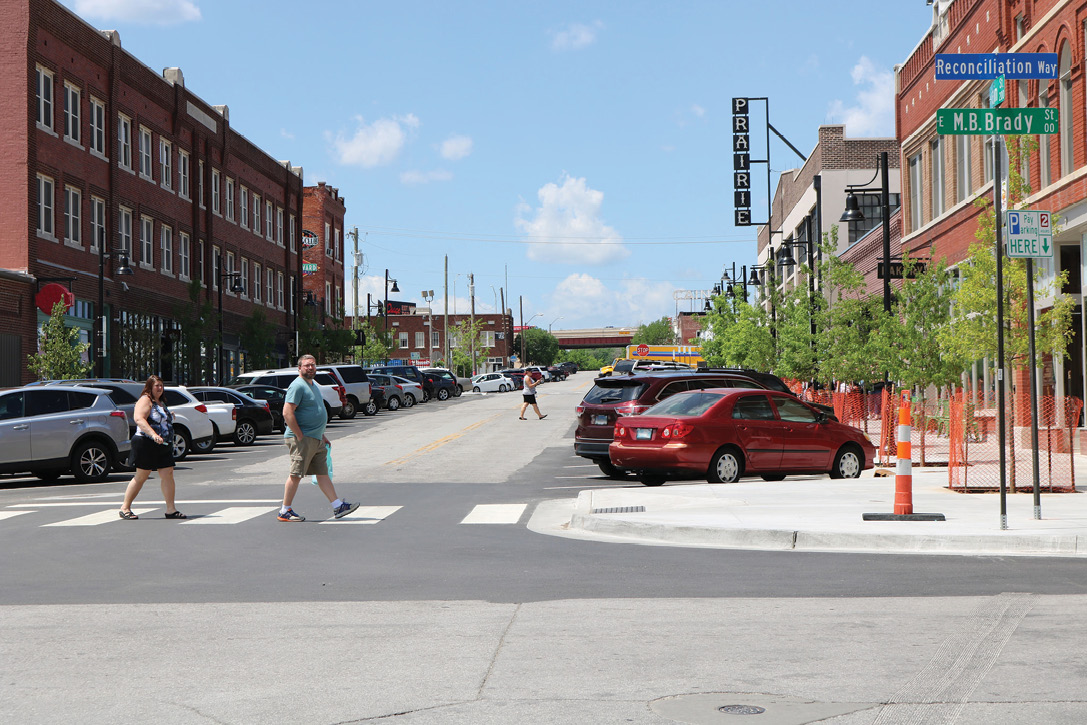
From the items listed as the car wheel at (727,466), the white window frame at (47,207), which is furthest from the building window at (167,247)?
the car wheel at (727,466)

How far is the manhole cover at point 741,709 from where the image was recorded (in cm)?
580

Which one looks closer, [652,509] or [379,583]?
[379,583]

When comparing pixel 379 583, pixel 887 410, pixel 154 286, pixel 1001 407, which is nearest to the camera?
pixel 379 583

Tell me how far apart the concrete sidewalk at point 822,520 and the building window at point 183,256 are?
35.1m

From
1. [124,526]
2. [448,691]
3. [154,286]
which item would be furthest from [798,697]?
[154,286]

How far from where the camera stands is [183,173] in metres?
49.5

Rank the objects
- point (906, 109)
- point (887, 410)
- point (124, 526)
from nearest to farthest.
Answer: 1. point (124, 526)
2. point (887, 410)
3. point (906, 109)

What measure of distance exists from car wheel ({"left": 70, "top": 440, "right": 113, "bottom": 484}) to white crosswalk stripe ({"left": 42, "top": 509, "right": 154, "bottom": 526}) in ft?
19.0

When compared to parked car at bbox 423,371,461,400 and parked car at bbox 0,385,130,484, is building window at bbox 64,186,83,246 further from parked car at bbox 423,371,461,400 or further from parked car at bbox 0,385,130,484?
parked car at bbox 423,371,461,400

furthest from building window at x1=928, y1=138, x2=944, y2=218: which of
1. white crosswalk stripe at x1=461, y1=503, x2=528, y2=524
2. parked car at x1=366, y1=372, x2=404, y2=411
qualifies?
parked car at x1=366, y1=372, x2=404, y2=411

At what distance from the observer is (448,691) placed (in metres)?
6.23

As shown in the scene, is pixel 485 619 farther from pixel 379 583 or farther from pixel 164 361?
pixel 164 361

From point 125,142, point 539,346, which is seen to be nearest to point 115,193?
point 125,142

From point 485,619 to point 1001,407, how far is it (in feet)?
20.6
